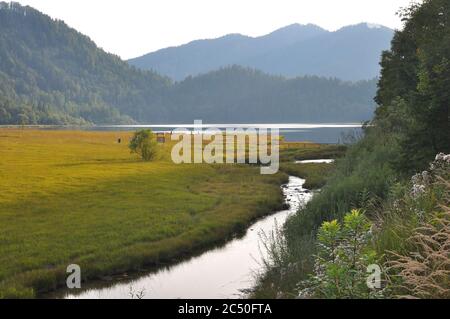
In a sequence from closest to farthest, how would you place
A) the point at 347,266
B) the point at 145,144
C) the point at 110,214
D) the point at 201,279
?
Answer: the point at 347,266, the point at 201,279, the point at 110,214, the point at 145,144

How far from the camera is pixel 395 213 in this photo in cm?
1118

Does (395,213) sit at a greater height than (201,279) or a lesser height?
greater

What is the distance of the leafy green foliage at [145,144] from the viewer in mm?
74562

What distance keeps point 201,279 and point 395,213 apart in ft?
43.1

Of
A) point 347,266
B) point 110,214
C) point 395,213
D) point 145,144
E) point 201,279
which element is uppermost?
point 395,213

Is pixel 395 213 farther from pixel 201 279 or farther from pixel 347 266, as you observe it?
pixel 201 279

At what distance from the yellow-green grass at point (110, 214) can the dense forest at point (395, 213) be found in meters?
8.12

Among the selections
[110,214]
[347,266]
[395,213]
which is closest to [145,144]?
Result: [110,214]

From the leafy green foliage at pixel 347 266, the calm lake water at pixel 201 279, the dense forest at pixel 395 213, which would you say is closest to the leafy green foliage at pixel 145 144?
the dense forest at pixel 395 213

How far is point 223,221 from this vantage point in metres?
33.2

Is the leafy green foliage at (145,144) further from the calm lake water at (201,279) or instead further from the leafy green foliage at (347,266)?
the leafy green foliage at (347,266)
